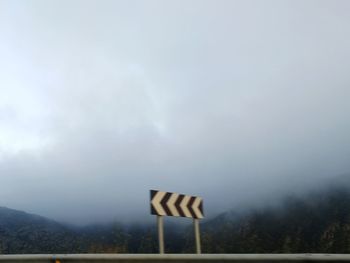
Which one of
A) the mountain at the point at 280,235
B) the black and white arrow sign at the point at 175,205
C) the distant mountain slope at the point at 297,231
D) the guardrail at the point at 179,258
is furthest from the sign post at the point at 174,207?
the distant mountain slope at the point at 297,231

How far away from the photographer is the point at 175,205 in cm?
1011

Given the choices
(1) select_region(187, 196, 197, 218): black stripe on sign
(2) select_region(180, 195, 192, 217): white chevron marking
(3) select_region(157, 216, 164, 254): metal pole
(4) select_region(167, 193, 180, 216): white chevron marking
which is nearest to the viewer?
(3) select_region(157, 216, 164, 254): metal pole

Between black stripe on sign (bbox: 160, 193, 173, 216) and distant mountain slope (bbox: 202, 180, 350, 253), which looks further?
distant mountain slope (bbox: 202, 180, 350, 253)

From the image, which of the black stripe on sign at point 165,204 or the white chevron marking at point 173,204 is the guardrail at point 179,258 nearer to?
the black stripe on sign at point 165,204

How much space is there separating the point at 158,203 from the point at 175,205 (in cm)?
56

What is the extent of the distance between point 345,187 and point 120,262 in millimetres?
197527

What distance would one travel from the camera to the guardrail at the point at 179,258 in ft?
16.8

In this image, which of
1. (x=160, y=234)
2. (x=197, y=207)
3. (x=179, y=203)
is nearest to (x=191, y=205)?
(x=197, y=207)

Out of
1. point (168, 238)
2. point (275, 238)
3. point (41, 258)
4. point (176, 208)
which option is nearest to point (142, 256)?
point (41, 258)

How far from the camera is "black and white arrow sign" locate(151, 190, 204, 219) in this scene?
9.62 m

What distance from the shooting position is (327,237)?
489ft

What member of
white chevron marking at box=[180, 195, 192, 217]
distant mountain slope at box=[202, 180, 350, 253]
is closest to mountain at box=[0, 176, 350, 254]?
distant mountain slope at box=[202, 180, 350, 253]

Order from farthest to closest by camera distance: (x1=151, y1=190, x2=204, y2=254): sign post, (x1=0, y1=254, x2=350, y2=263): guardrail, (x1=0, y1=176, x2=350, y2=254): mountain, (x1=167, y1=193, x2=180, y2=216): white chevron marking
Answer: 1. (x1=0, y1=176, x2=350, y2=254): mountain
2. (x1=167, y1=193, x2=180, y2=216): white chevron marking
3. (x1=151, y1=190, x2=204, y2=254): sign post
4. (x1=0, y1=254, x2=350, y2=263): guardrail

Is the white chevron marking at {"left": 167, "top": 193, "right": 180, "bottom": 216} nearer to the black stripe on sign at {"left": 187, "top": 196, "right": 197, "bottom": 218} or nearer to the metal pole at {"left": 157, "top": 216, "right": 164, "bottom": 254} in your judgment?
the metal pole at {"left": 157, "top": 216, "right": 164, "bottom": 254}
